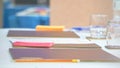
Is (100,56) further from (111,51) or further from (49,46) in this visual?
(49,46)

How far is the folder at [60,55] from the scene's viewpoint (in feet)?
3.72

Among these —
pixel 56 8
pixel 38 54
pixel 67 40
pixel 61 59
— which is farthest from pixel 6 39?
pixel 56 8

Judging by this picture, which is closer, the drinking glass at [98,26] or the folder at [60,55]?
the folder at [60,55]

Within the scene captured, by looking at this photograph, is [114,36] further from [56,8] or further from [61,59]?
[56,8]

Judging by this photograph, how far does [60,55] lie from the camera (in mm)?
1228

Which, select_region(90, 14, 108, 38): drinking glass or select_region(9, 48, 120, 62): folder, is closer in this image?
select_region(9, 48, 120, 62): folder

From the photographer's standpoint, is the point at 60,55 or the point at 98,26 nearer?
the point at 60,55

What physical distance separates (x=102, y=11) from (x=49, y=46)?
5.53 feet

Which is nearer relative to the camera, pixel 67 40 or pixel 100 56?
pixel 100 56

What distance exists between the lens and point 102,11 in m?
3.04

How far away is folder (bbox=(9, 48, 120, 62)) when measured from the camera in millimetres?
1135

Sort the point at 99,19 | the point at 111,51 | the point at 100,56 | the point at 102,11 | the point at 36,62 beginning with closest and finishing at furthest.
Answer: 1. the point at 36,62
2. the point at 100,56
3. the point at 111,51
4. the point at 99,19
5. the point at 102,11

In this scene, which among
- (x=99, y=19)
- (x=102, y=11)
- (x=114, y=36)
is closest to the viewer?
(x=114, y=36)

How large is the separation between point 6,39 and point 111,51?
0.53 m
